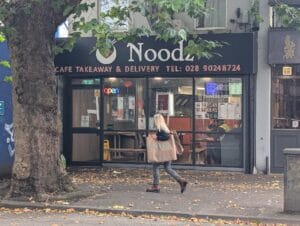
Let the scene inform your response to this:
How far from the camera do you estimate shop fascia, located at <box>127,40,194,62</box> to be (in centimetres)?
1516

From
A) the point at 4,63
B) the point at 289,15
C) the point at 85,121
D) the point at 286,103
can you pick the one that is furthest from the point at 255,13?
the point at 4,63

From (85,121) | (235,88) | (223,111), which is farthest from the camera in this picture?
(85,121)

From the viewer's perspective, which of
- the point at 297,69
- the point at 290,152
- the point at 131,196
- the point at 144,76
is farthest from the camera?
the point at 144,76

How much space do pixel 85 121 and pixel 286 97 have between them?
18.1 ft

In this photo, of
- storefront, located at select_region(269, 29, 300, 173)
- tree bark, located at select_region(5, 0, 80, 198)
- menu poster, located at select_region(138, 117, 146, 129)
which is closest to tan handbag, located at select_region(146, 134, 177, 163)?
tree bark, located at select_region(5, 0, 80, 198)

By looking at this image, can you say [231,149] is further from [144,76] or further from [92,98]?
[92,98]

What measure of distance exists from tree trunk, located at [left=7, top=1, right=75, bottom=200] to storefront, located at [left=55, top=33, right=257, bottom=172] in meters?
4.84

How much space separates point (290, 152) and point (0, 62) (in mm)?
7274

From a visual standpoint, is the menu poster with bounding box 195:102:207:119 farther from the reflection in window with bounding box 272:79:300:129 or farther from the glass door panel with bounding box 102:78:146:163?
the reflection in window with bounding box 272:79:300:129

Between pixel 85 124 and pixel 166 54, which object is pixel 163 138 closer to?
pixel 166 54

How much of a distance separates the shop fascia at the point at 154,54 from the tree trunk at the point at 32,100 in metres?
4.70

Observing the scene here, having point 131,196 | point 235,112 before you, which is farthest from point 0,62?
point 235,112

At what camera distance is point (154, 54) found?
603 inches

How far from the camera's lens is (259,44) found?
48.6 feet
